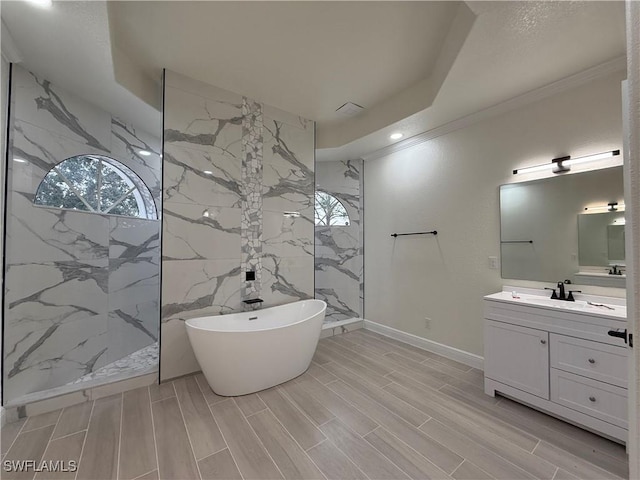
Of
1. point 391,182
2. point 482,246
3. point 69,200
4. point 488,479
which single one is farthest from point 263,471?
point 391,182

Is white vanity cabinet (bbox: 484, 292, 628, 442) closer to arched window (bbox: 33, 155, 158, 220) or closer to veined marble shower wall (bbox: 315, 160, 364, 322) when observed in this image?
veined marble shower wall (bbox: 315, 160, 364, 322)

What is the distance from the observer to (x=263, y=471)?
4.62ft

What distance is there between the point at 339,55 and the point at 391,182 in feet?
5.85

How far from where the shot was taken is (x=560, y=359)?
180 centimetres

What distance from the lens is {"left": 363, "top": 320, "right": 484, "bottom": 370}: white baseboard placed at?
8.59 ft

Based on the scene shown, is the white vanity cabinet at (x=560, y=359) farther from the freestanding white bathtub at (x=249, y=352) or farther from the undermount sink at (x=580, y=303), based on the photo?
the freestanding white bathtub at (x=249, y=352)

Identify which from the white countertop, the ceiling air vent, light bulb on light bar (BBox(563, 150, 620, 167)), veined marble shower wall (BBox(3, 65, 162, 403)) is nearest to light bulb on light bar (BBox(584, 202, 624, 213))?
light bulb on light bar (BBox(563, 150, 620, 167))

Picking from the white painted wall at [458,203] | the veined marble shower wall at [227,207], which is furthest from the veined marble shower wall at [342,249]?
the veined marble shower wall at [227,207]

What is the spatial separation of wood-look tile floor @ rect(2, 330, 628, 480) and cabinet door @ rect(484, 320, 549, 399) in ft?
0.66

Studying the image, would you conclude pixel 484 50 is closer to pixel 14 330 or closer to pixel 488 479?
pixel 488 479

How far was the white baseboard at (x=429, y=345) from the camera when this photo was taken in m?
2.62

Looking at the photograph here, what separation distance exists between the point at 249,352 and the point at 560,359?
7.51 ft

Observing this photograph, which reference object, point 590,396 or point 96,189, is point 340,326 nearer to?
point 590,396

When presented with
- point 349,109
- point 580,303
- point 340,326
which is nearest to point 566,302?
point 580,303
